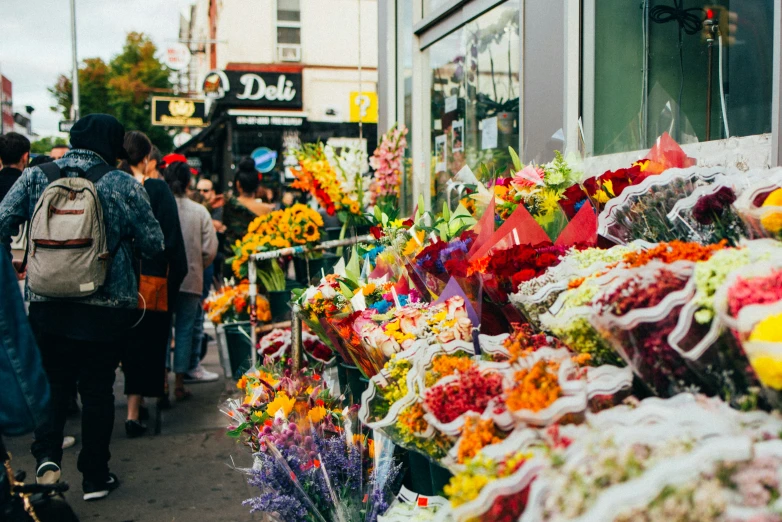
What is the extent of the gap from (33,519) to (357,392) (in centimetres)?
143

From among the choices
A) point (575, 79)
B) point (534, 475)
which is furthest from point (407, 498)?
point (575, 79)

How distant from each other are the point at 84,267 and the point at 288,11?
18189mm

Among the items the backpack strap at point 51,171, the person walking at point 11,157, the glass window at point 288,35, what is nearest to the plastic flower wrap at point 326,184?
the backpack strap at point 51,171

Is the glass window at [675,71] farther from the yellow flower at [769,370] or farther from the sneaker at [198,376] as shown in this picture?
the sneaker at [198,376]

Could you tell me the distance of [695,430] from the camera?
125cm

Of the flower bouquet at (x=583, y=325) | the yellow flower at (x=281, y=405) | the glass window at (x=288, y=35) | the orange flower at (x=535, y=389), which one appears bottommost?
the yellow flower at (x=281, y=405)

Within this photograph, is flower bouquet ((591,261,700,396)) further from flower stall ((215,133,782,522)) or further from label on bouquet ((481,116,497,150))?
label on bouquet ((481,116,497,150))

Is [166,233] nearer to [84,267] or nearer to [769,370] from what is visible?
[84,267]

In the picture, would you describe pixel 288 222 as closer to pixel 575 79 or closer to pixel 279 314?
pixel 279 314

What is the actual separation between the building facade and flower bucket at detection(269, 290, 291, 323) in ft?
49.4

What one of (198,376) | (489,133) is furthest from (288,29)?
(489,133)

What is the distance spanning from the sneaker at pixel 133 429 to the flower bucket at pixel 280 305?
1313 mm

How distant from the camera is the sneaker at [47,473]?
12.9 feet

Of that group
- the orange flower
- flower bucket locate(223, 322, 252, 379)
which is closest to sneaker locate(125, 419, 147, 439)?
flower bucket locate(223, 322, 252, 379)
